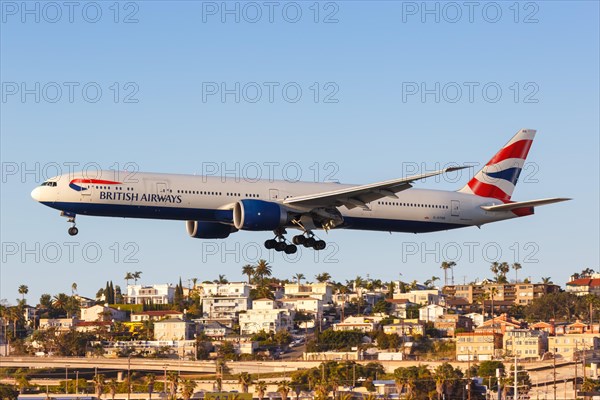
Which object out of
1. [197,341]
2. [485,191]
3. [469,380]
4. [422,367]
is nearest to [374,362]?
[422,367]

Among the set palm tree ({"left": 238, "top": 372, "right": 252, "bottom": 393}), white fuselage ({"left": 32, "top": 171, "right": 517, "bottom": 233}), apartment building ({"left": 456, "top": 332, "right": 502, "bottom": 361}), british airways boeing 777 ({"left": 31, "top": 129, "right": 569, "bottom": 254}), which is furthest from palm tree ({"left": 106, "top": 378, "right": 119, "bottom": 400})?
white fuselage ({"left": 32, "top": 171, "right": 517, "bottom": 233})

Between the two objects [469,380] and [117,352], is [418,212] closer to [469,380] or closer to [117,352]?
[469,380]

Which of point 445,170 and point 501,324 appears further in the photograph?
point 501,324

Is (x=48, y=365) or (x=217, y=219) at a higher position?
(x=217, y=219)

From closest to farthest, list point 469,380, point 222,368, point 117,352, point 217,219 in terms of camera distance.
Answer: point 217,219 < point 469,380 < point 222,368 < point 117,352

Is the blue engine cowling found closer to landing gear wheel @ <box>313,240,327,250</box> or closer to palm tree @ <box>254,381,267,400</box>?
landing gear wheel @ <box>313,240,327,250</box>

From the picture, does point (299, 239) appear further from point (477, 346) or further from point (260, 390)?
point (477, 346)

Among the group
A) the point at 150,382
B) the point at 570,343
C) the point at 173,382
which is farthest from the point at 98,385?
the point at 570,343
